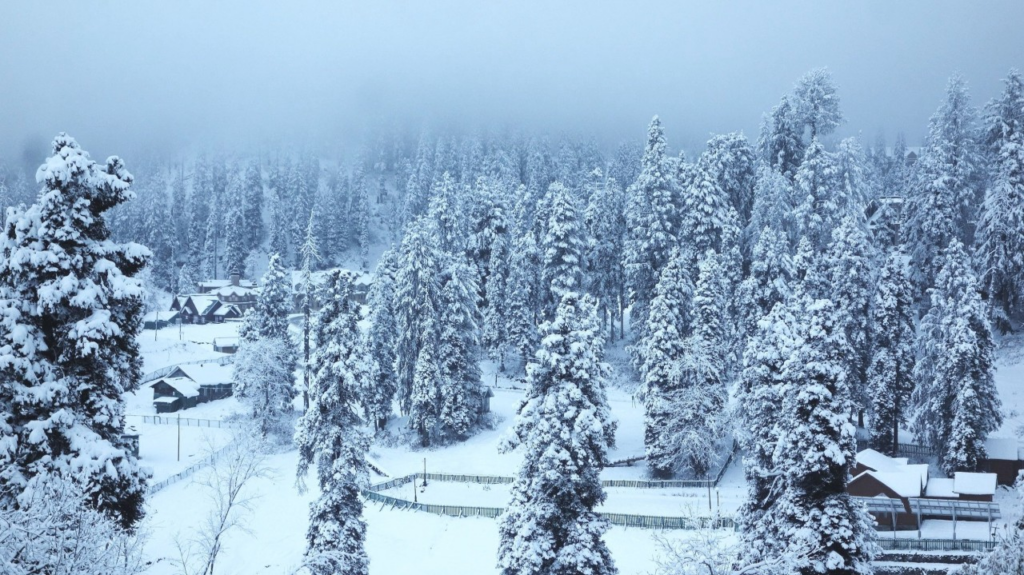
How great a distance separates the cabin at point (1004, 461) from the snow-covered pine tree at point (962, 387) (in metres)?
1.02

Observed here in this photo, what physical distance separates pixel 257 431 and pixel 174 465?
662 centimetres

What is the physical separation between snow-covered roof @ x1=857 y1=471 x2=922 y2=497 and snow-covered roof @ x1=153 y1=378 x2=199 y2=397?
5908cm

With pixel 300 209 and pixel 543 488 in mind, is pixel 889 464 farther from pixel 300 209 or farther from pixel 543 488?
pixel 300 209

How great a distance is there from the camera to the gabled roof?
2704 inches

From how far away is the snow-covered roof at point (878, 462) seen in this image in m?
36.1

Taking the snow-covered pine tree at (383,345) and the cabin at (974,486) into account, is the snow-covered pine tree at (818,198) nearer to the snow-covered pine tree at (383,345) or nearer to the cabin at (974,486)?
the cabin at (974,486)

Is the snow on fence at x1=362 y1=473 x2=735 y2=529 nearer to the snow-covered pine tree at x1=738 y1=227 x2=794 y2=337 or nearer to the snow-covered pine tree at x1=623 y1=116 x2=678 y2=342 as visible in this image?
→ the snow-covered pine tree at x1=738 y1=227 x2=794 y2=337

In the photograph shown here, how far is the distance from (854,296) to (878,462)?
10006 mm

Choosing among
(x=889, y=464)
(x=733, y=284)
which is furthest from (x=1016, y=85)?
(x=889, y=464)

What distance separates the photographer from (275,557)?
35.3m

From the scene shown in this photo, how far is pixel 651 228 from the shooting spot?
52281 mm

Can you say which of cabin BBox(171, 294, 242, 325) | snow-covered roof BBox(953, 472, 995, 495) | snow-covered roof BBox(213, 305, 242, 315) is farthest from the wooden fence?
snow-covered roof BBox(213, 305, 242, 315)

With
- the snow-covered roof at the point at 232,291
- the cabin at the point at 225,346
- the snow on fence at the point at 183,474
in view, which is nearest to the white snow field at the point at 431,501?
the snow on fence at the point at 183,474

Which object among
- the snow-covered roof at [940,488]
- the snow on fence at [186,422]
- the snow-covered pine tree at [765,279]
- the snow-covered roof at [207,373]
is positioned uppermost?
the snow-covered pine tree at [765,279]
